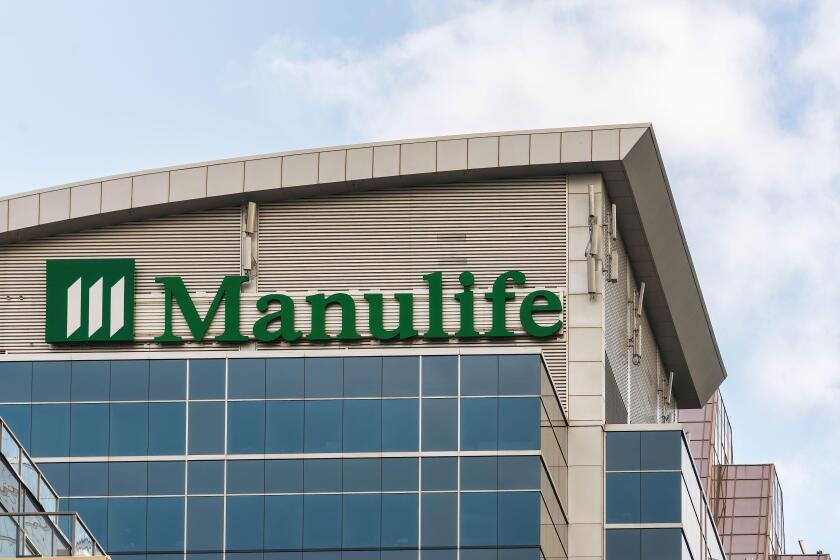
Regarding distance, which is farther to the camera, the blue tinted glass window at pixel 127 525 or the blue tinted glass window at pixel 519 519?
the blue tinted glass window at pixel 127 525

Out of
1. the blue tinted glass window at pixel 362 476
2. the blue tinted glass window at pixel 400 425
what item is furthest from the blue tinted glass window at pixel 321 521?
the blue tinted glass window at pixel 400 425

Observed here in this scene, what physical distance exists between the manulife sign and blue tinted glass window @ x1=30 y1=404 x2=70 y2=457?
472 cm

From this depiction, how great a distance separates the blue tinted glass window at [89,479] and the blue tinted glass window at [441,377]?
10309 millimetres

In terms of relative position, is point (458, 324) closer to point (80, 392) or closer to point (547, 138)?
point (547, 138)

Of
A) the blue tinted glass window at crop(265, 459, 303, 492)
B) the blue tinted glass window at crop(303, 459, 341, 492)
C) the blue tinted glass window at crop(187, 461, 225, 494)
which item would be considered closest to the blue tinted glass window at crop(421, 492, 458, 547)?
the blue tinted glass window at crop(303, 459, 341, 492)

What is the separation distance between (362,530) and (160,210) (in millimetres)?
14423

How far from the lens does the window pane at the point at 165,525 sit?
7125cm

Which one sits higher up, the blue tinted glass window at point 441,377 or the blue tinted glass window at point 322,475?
the blue tinted glass window at point 441,377

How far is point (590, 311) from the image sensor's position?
76.4 metres

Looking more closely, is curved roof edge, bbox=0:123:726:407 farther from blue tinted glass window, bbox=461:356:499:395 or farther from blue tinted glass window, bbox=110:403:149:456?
blue tinted glass window, bbox=110:403:149:456

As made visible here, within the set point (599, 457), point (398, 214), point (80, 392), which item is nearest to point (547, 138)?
point (398, 214)

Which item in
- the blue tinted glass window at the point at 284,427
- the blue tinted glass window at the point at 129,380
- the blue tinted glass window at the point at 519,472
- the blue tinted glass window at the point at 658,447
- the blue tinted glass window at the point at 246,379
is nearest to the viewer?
the blue tinted glass window at the point at 519,472

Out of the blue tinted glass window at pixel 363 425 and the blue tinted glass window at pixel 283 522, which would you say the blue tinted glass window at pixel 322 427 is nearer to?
the blue tinted glass window at pixel 363 425

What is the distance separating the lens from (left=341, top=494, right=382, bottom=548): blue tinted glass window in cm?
7069
